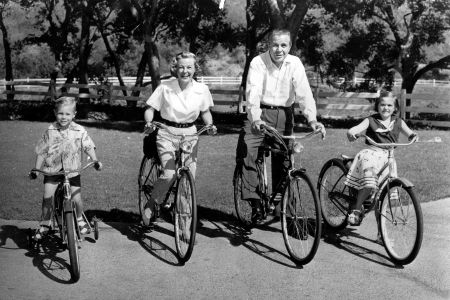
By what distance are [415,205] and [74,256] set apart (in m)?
2.31

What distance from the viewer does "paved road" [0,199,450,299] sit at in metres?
3.81

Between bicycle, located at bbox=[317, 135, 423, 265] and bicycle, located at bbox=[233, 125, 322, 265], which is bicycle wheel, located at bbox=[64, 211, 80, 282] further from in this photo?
bicycle, located at bbox=[317, 135, 423, 265]

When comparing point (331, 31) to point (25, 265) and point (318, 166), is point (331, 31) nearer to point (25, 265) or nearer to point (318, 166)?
point (318, 166)

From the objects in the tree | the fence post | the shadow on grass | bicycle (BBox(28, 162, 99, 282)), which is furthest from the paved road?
the tree

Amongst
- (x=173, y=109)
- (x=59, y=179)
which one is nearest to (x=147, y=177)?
(x=173, y=109)

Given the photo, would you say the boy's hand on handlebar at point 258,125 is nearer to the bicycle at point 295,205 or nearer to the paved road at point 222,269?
the bicycle at point 295,205

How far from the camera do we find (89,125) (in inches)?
583

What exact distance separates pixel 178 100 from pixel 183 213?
0.91 meters

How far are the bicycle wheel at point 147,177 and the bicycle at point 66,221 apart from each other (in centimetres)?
Answer: 100

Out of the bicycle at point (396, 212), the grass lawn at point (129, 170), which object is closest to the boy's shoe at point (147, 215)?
the grass lawn at point (129, 170)

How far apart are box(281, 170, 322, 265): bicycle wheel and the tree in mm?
13285

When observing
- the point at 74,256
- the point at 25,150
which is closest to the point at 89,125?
the point at 25,150

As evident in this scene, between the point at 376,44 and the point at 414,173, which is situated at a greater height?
the point at 376,44

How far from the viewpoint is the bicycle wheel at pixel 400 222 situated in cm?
425
